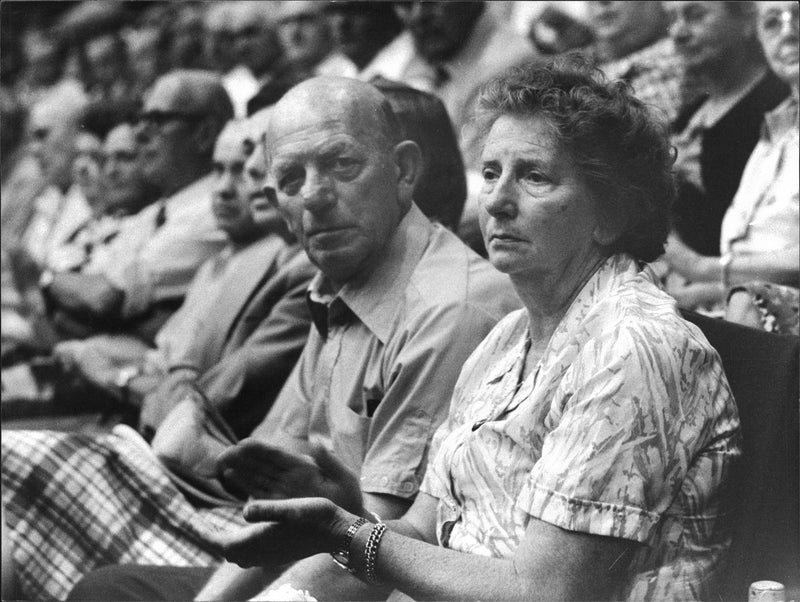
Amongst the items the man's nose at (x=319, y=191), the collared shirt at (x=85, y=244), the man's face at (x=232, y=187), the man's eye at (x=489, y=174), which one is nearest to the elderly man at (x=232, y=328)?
the man's face at (x=232, y=187)

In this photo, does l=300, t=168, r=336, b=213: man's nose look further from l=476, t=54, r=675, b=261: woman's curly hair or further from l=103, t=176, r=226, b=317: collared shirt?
l=103, t=176, r=226, b=317: collared shirt

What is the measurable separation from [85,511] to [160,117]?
106cm

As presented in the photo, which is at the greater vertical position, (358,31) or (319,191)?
(358,31)

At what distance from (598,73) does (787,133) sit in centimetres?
76

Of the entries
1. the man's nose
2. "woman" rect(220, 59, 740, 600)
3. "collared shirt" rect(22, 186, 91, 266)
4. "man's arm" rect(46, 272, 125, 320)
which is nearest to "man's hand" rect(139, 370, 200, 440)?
"man's arm" rect(46, 272, 125, 320)

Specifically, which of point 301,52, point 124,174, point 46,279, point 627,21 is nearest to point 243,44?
point 301,52

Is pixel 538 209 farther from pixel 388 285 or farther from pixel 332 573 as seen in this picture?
pixel 332 573

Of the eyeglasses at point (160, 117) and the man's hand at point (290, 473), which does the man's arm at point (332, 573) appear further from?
the eyeglasses at point (160, 117)

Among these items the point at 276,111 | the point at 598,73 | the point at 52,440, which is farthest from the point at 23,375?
the point at 598,73

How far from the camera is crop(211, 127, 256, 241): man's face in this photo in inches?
127

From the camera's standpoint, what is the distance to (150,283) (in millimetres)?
3402

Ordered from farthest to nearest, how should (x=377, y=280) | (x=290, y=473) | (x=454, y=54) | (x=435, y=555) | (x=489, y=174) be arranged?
(x=454, y=54), (x=377, y=280), (x=290, y=473), (x=489, y=174), (x=435, y=555)

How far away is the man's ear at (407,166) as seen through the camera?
269cm

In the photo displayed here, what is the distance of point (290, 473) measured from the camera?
226cm
